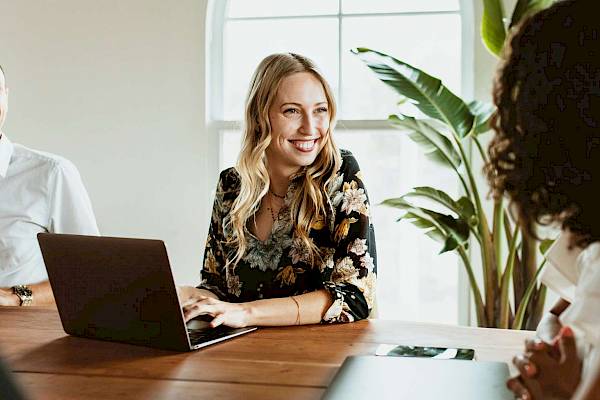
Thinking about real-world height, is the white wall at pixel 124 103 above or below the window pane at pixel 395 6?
below

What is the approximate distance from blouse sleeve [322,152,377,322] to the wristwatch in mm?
859

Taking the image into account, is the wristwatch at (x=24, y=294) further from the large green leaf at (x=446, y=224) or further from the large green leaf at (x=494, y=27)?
the large green leaf at (x=494, y=27)

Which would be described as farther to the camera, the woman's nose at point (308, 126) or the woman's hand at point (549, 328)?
the woman's nose at point (308, 126)

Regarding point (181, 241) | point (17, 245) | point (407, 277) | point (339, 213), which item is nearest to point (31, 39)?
point (181, 241)

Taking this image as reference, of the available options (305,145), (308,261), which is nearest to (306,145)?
(305,145)

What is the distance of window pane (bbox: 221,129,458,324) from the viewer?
409 cm

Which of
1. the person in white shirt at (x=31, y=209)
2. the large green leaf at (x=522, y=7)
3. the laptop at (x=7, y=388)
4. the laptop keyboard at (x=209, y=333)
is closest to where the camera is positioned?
the laptop at (x=7, y=388)

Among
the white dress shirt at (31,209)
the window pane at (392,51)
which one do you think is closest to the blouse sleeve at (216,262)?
the white dress shirt at (31,209)

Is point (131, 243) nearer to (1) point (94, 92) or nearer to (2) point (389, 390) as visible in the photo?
(2) point (389, 390)

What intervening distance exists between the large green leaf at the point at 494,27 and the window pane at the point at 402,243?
79 centimetres

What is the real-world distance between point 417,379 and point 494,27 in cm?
224

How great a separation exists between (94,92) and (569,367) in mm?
3388

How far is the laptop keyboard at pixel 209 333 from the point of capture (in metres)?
1.79

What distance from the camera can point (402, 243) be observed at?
13.5 ft
